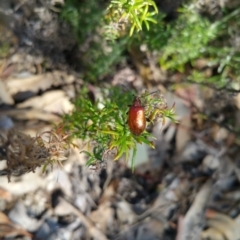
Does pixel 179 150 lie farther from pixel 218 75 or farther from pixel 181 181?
pixel 218 75

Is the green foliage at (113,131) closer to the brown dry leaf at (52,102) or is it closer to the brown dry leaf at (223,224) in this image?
the brown dry leaf at (52,102)

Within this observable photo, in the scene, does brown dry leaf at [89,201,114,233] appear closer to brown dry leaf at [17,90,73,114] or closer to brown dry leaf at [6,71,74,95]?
brown dry leaf at [17,90,73,114]

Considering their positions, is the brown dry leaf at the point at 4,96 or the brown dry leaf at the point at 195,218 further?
the brown dry leaf at the point at 195,218

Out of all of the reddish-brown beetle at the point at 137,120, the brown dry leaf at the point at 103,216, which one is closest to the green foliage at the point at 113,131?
the reddish-brown beetle at the point at 137,120

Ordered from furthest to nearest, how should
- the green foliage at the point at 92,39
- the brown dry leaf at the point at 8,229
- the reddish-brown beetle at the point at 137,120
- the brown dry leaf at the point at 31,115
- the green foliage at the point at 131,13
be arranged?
the brown dry leaf at the point at 31,115, the green foliage at the point at 92,39, the brown dry leaf at the point at 8,229, the green foliage at the point at 131,13, the reddish-brown beetle at the point at 137,120

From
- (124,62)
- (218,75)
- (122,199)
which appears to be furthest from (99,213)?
(218,75)

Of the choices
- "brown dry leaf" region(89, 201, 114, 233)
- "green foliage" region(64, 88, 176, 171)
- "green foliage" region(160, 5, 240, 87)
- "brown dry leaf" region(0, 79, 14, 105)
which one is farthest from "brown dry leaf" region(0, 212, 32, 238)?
"green foliage" region(160, 5, 240, 87)

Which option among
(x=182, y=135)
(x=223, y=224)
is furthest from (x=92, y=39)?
(x=223, y=224)
